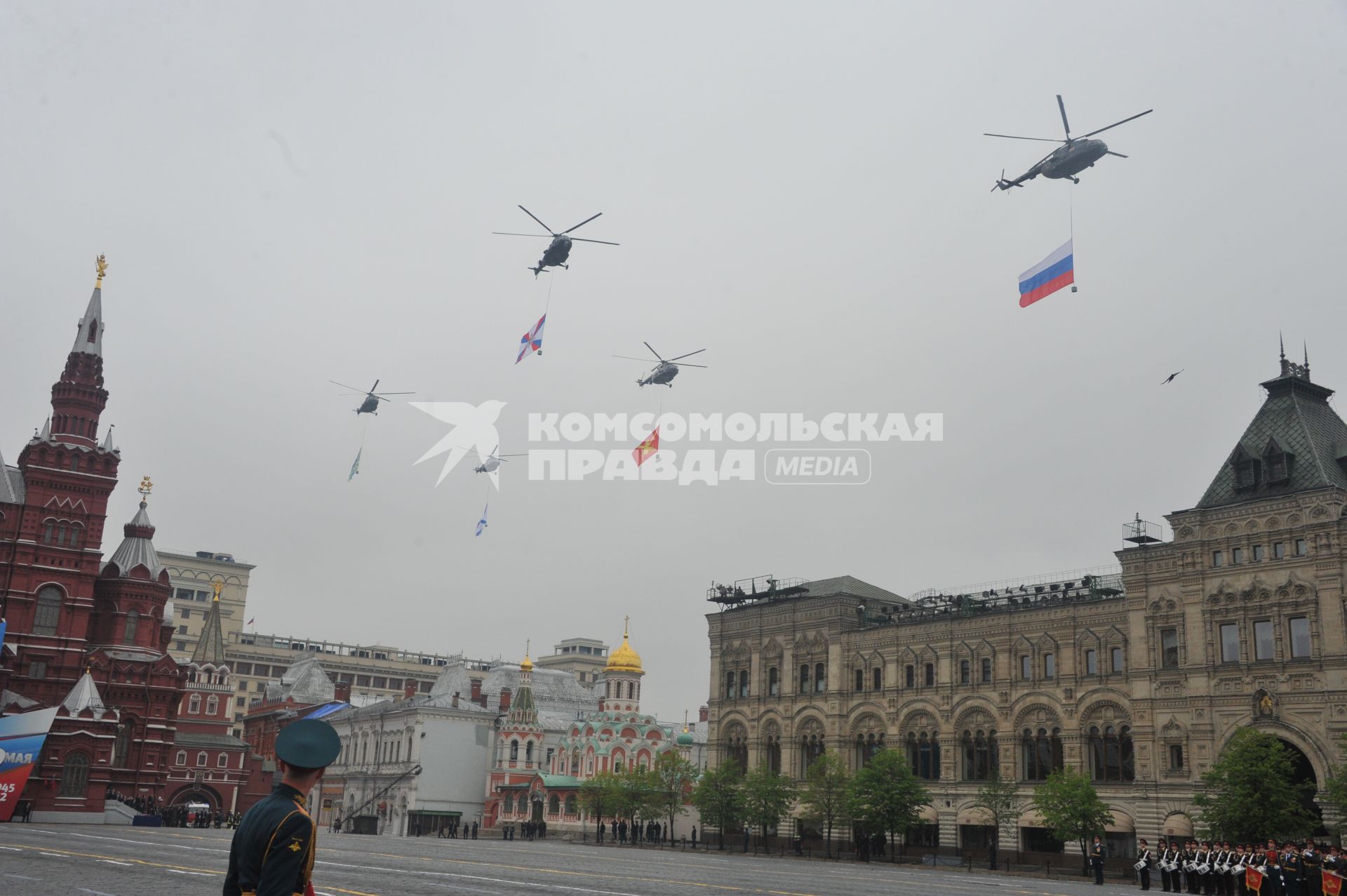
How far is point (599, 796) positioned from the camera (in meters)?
86.5

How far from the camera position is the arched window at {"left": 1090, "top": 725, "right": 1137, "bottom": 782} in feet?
193

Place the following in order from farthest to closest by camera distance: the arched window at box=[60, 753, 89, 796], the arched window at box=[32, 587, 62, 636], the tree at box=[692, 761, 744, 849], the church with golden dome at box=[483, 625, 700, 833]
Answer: the church with golden dome at box=[483, 625, 700, 833] < the arched window at box=[32, 587, 62, 636] < the tree at box=[692, 761, 744, 849] < the arched window at box=[60, 753, 89, 796]

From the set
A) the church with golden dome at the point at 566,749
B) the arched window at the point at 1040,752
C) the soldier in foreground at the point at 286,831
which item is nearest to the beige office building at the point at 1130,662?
the arched window at the point at 1040,752

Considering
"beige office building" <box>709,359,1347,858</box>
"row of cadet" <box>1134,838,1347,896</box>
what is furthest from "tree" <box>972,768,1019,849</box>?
"row of cadet" <box>1134,838,1347,896</box>

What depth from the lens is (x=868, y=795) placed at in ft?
206

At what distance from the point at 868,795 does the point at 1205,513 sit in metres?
22.2

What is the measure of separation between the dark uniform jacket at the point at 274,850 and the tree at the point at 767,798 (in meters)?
65.6

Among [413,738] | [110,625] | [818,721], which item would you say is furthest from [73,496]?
[818,721]

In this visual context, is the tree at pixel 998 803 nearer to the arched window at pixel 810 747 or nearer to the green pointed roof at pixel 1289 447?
the arched window at pixel 810 747

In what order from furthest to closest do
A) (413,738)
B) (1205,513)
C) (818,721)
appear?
1. (413,738)
2. (818,721)
3. (1205,513)

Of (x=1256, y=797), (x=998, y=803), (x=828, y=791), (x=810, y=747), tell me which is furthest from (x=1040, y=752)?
(x=810, y=747)

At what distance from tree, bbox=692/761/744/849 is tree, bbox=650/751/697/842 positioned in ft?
26.5

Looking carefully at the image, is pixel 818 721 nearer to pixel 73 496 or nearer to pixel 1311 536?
pixel 1311 536

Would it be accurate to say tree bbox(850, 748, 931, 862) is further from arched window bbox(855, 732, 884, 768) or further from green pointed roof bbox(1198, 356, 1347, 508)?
green pointed roof bbox(1198, 356, 1347, 508)
